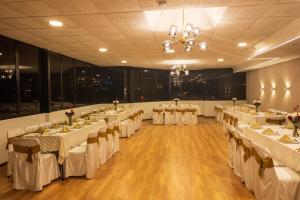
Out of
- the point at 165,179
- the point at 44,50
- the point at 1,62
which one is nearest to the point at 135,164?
the point at 165,179

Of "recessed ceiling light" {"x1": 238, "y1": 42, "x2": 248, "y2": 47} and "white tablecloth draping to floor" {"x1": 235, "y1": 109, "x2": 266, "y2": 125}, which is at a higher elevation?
"recessed ceiling light" {"x1": 238, "y1": 42, "x2": 248, "y2": 47}

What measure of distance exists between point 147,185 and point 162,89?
1105 cm

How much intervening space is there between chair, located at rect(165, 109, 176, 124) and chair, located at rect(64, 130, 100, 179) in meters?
→ 7.27

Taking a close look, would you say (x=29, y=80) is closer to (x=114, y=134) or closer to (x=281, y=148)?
(x=114, y=134)

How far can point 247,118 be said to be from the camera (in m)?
7.94

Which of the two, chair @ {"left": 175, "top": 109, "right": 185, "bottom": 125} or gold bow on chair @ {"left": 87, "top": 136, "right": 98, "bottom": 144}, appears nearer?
gold bow on chair @ {"left": 87, "top": 136, "right": 98, "bottom": 144}

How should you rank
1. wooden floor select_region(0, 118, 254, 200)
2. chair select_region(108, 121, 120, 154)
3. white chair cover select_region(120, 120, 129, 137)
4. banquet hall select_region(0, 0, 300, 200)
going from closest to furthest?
banquet hall select_region(0, 0, 300, 200) < wooden floor select_region(0, 118, 254, 200) < chair select_region(108, 121, 120, 154) < white chair cover select_region(120, 120, 129, 137)

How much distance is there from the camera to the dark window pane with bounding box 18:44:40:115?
665 cm

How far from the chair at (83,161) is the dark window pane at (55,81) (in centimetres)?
367

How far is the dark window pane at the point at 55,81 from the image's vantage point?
26.2 feet

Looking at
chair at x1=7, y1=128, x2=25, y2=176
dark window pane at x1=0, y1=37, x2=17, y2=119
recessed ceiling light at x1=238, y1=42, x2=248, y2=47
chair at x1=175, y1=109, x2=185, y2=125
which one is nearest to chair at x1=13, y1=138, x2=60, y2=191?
chair at x1=7, y1=128, x2=25, y2=176

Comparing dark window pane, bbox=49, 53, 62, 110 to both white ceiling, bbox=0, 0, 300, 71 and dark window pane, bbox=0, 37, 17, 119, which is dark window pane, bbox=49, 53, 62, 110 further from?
dark window pane, bbox=0, 37, 17, 119

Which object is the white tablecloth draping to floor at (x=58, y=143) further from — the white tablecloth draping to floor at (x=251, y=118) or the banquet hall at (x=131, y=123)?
the white tablecloth draping to floor at (x=251, y=118)

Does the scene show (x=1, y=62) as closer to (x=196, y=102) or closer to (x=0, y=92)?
(x=0, y=92)
